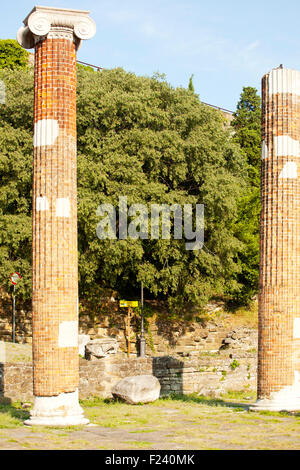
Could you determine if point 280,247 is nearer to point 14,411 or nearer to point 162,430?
point 162,430

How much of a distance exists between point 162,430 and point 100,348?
9.48m

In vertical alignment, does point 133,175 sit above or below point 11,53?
below

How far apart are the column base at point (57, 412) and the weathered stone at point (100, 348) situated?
28.9 ft

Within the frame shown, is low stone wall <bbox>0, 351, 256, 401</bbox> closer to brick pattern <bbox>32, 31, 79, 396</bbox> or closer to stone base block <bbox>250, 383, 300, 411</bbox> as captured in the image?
brick pattern <bbox>32, 31, 79, 396</bbox>

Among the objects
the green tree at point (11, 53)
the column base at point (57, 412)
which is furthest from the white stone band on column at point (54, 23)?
the green tree at point (11, 53)

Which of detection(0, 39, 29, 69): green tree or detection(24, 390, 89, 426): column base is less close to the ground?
detection(0, 39, 29, 69): green tree

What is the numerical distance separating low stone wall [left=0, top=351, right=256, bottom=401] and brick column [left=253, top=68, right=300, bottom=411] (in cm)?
555

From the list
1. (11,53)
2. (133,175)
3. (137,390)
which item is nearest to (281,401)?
(137,390)

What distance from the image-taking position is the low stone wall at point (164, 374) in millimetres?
17750

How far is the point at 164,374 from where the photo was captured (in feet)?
72.3

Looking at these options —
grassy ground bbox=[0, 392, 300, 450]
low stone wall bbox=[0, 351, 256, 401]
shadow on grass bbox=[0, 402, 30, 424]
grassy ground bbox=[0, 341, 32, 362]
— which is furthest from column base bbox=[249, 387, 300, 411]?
grassy ground bbox=[0, 341, 32, 362]

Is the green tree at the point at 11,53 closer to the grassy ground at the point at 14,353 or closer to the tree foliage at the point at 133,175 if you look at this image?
the tree foliage at the point at 133,175

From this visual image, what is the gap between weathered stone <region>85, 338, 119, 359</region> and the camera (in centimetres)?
2180

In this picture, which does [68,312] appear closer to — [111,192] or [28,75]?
[111,192]
